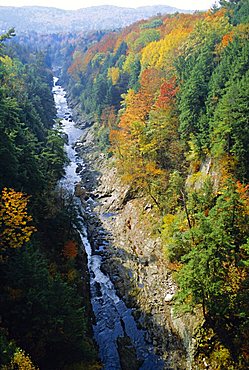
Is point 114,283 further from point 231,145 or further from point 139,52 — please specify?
point 139,52

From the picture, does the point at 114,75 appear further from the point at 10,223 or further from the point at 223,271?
the point at 223,271

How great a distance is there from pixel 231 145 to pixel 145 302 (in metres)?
17.9

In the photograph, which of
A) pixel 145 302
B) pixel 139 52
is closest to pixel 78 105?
pixel 139 52

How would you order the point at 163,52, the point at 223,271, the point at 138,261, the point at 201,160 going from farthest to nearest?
the point at 163,52 < the point at 201,160 < the point at 138,261 < the point at 223,271

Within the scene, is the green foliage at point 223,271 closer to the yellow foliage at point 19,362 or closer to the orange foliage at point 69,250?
the yellow foliage at point 19,362

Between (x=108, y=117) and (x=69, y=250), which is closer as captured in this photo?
(x=69, y=250)

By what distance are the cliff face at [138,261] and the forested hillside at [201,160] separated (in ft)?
5.37

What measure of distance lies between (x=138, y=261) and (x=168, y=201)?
7.97m

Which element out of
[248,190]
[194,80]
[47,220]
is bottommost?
[47,220]

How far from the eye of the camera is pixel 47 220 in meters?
33.2

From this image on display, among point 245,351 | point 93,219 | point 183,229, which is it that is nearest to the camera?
point 245,351

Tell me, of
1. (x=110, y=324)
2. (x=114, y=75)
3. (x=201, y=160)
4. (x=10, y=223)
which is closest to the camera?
(x=10, y=223)

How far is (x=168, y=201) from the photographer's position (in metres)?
39.6

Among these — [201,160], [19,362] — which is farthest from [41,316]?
[201,160]
